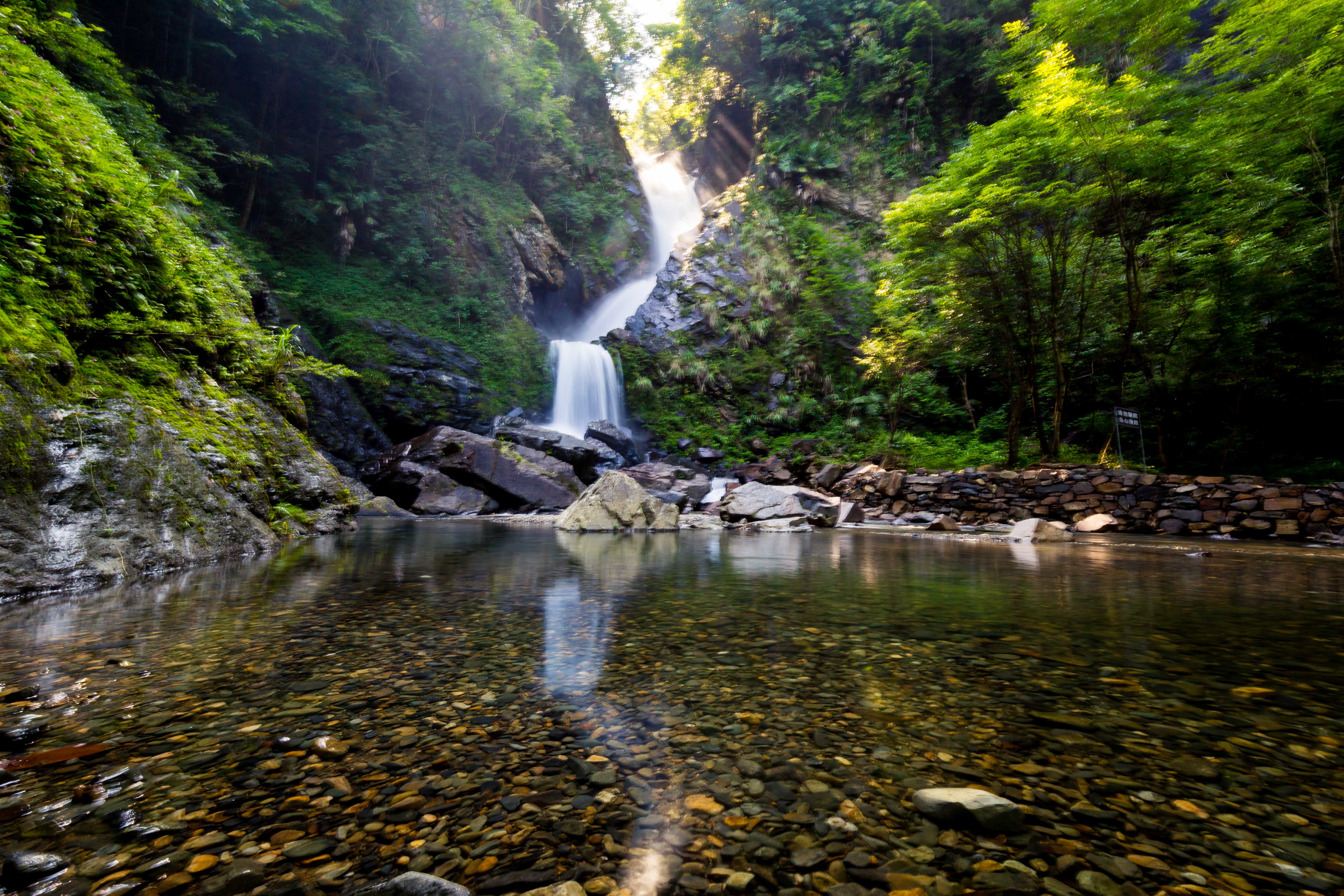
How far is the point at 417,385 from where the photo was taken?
1741 cm

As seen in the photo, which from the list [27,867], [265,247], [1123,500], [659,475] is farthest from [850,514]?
[265,247]

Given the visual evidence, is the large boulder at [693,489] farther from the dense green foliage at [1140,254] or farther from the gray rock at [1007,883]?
the gray rock at [1007,883]

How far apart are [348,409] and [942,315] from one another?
16.9 m

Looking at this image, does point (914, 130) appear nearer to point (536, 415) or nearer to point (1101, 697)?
point (536, 415)

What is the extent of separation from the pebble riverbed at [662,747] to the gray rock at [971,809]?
0.09ft

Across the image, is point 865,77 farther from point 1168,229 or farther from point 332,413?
point 332,413

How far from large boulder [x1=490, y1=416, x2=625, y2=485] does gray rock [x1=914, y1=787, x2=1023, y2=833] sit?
14.3 metres

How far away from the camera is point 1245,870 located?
3.17ft

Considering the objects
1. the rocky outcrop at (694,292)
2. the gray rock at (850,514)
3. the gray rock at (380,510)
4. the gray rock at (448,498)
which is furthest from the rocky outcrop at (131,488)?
the rocky outcrop at (694,292)

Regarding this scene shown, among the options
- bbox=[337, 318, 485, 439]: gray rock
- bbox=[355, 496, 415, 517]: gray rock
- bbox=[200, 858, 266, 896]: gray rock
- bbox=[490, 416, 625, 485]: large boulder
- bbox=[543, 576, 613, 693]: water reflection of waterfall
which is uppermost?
bbox=[337, 318, 485, 439]: gray rock

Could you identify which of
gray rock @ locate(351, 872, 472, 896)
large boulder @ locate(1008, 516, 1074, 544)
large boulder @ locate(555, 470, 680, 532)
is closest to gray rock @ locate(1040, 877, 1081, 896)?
gray rock @ locate(351, 872, 472, 896)

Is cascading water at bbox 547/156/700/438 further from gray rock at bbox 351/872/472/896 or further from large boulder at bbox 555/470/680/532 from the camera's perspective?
gray rock at bbox 351/872/472/896

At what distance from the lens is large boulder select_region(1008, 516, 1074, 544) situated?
7902mm

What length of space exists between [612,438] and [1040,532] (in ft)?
42.9
